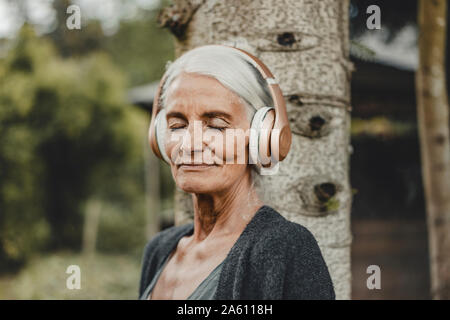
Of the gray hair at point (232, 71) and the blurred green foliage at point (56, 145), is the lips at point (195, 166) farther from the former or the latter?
the blurred green foliage at point (56, 145)

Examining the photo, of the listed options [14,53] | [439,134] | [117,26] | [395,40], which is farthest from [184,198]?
[117,26]

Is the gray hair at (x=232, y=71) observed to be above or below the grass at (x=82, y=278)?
above

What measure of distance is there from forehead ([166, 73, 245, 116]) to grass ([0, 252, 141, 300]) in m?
5.74

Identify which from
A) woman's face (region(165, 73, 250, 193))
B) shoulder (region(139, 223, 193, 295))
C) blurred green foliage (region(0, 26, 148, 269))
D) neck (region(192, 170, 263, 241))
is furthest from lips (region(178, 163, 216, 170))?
blurred green foliage (region(0, 26, 148, 269))

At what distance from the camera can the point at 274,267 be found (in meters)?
1.25

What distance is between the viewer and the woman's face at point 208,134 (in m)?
1.34

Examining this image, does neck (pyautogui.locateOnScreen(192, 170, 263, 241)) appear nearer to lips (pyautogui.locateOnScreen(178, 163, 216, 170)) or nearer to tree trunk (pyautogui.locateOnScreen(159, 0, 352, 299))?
lips (pyautogui.locateOnScreen(178, 163, 216, 170))

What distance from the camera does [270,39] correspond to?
1.76 metres

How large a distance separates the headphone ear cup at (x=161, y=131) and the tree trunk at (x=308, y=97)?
1.48 feet

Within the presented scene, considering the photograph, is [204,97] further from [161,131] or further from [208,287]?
[208,287]

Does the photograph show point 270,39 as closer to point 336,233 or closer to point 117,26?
point 336,233

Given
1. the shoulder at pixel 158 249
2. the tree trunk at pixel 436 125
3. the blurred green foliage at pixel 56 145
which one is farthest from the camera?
the blurred green foliage at pixel 56 145

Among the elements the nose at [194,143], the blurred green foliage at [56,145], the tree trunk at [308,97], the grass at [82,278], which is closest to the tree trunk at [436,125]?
the tree trunk at [308,97]

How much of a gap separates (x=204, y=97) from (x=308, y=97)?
565mm
